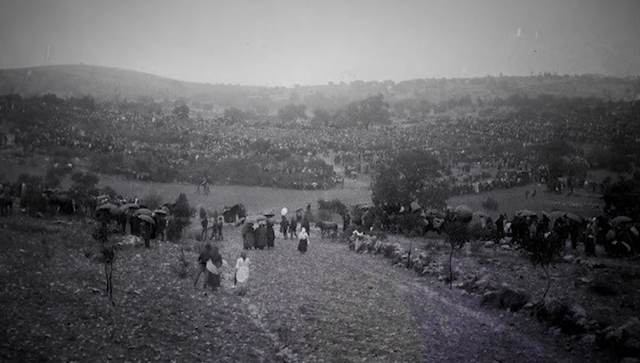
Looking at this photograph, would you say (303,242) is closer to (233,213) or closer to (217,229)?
(217,229)

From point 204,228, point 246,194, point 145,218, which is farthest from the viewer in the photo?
point 246,194

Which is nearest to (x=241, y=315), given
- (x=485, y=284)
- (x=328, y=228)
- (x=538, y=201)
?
(x=485, y=284)

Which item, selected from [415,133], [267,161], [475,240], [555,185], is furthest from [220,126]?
[475,240]

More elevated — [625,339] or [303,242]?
[625,339]

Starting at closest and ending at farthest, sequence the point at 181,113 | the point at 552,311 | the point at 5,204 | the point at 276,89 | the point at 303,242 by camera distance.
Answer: the point at 552,311 < the point at 5,204 < the point at 303,242 < the point at 181,113 < the point at 276,89

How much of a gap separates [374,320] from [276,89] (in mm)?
102686

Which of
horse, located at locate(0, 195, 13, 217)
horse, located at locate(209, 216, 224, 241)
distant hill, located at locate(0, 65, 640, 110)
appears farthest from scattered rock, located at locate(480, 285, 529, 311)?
distant hill, located at locate(0, 65, 640, 110)

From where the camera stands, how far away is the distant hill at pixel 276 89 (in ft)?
284

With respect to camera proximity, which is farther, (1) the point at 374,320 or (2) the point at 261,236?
(2) the point at 261,236

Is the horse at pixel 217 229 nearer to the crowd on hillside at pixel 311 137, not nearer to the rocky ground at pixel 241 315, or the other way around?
the rocky ground at pixel 241 315

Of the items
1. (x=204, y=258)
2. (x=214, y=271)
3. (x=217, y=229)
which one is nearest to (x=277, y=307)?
(x=214, y=271)

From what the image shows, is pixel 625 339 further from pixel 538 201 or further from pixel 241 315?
pixel 538 201

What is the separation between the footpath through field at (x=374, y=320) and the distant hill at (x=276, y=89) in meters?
75.3

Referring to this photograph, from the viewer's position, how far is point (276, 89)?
111375 millimetres
